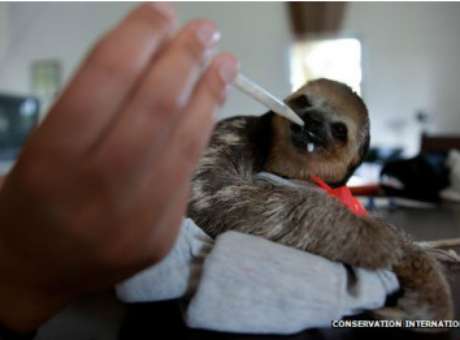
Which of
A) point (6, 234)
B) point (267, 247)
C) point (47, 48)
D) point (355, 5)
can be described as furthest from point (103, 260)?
point (47, 48)

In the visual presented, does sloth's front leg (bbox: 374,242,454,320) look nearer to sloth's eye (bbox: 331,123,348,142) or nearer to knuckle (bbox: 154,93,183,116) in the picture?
sloth's eye (bbox: 331,123,348,142)

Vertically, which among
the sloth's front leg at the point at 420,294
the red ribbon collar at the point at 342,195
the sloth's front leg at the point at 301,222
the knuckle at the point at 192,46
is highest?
the knuckle at the point at 192,46

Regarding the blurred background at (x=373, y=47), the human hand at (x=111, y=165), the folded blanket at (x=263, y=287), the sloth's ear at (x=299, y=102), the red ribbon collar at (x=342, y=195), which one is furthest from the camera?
the blurred background at (x=373, y=47)

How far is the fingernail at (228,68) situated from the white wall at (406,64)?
5871 mm

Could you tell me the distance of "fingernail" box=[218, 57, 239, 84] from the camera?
0.38m

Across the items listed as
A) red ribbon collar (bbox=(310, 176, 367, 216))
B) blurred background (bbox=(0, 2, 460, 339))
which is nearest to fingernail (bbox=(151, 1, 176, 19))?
red ribbon collar (bbox=(310, 176, 367, 216))

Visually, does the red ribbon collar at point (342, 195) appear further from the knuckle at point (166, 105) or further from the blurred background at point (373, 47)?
the blurred background at point (373, 47)

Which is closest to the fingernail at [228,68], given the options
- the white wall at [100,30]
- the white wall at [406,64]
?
the white wall at [100,30]

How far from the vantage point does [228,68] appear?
1.25 ft

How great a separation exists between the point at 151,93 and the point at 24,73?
7.02 metres

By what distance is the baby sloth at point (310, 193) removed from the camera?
19.2 inches

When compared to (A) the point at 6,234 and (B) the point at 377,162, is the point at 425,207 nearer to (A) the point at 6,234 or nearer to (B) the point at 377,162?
(A) the point at 6,234

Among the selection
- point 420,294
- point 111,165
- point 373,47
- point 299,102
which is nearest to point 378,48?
point 373,47

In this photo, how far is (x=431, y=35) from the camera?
587 cm
